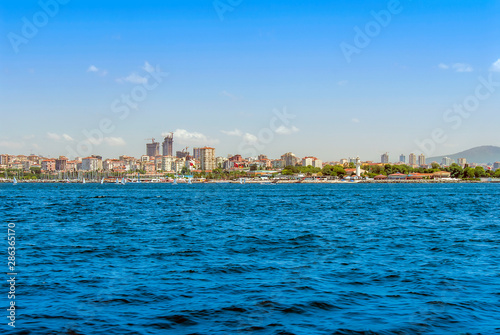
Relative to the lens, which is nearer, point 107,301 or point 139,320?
point 139,320

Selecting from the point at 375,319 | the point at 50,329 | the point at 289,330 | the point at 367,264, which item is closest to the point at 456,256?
the point at 367,264

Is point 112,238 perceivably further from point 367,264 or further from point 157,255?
point 367,264

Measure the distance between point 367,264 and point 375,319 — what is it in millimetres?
5579

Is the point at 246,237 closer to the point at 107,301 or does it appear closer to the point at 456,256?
the point at 456,256

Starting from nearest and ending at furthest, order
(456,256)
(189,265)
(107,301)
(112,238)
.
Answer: (107,301) → (189,265) → (456,256) → (112,238)

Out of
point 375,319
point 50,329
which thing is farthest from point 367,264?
point 50,329

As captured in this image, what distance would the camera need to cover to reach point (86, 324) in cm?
927

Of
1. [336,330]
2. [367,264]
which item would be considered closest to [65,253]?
[367,264]

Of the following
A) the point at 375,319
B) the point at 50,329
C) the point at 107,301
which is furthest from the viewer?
the point at 107,301

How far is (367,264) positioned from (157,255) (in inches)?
281

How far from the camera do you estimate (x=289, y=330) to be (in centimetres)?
902

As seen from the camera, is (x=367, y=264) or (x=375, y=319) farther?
(x=367, y=264)

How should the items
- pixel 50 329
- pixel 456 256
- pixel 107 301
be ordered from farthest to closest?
pixel 456 256 < pixel 107 301 < pixel 50 329

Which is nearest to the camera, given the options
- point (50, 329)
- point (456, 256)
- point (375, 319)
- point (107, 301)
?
point (50, 329)
